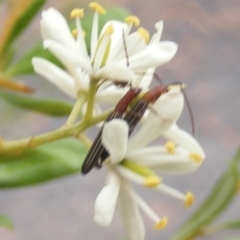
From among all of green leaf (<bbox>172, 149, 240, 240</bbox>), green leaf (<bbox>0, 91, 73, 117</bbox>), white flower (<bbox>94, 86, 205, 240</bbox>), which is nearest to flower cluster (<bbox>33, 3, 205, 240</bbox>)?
white flower (<bbox>94, 86, 205, 240</bbox>)

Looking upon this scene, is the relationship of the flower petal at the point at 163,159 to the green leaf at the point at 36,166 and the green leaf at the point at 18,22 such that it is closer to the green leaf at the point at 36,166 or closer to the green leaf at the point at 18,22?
the green leaf at the point at 36,166

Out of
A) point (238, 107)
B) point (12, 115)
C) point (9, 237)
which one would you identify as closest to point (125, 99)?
point (12, 115)

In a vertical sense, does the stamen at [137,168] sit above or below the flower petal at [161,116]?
below

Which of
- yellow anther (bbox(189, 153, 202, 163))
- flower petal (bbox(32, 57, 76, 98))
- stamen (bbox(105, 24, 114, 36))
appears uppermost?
stamen (bbox(105, 24, 114, 36))

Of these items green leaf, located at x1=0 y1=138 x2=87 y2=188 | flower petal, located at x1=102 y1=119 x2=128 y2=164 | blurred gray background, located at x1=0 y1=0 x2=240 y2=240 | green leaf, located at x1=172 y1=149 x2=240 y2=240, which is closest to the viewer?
flower petal, located at x1=102 y1=119 x2=128 y2=164

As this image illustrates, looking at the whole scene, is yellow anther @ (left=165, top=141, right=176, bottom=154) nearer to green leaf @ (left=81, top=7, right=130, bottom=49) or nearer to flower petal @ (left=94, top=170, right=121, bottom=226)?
flower petal @ (left=94, top=170, right=121, bottom=226)

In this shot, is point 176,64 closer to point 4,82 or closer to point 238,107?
point 238,107

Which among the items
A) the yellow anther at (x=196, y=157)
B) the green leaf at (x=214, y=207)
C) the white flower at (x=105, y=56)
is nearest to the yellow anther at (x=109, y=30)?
the white flower at (x=105, y=56)
